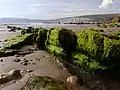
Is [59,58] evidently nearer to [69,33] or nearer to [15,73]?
[69,33]

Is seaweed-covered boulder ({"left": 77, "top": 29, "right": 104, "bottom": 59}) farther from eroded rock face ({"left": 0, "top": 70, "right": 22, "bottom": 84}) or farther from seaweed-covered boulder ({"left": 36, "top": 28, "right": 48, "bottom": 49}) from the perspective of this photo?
seaweed-covered boulder ({"left": 36, "top": 28, "right": 48, "bottom": 49})

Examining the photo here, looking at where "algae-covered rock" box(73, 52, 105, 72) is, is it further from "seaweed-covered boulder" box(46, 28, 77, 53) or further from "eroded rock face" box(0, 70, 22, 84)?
"eroded rock face" box(0, 70, 22, 84)

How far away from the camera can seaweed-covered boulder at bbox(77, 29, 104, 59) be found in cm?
1009

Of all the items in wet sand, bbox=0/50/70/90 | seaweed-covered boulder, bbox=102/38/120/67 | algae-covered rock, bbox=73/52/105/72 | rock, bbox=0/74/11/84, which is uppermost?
seaweed-covered boulder, bbox=102/38/120/67

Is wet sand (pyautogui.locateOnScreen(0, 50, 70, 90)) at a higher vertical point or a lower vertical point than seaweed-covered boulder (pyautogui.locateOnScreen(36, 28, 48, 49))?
lower

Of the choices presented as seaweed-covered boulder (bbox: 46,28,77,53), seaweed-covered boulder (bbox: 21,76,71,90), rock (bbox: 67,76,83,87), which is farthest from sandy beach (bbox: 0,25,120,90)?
seaweed-covered boulder (bbox: 21,76,71,90)

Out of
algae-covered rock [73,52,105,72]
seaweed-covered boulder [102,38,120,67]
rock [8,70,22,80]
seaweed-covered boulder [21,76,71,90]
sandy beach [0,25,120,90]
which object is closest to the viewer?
seaweed-covered boulder [21,76,71,90]

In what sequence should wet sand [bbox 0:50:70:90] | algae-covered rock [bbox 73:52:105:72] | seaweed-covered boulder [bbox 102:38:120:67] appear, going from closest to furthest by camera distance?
seaweed-covered boulder [bbox 102:38:120:67] < algae-covered rock [bbox 73:52:105:72] < wet sand [bbox 0:50:70:90]

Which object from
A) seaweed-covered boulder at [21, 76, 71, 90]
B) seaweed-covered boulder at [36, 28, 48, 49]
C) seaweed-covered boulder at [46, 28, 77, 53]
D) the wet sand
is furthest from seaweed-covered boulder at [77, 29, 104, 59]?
seaweed-covered boulder at [36, 28, 48, 49]

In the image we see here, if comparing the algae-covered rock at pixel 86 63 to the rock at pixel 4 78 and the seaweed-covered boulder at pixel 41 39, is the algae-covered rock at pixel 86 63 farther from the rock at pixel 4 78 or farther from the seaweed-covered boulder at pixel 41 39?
the seaweed-covered boulder at pixel 41 39

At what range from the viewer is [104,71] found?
9.89m

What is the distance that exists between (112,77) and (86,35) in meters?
2.54

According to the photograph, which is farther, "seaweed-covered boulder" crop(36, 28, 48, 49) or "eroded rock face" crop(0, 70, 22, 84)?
"seaweed-covered boulder" crop(36, 28, 48, 49)

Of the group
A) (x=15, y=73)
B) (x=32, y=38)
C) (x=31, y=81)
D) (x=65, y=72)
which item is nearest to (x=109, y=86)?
(x=65, y=72)
